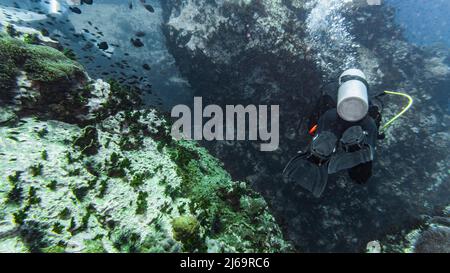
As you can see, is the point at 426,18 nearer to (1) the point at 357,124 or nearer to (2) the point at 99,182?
(1) the point at 357,124

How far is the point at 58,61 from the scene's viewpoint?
7086mm

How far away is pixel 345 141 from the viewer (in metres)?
4.52

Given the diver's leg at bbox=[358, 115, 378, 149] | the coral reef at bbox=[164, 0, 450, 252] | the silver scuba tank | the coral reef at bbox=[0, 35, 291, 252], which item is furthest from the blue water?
the coral reef at bbox=[0, 35, 291, 252]

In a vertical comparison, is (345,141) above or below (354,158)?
above

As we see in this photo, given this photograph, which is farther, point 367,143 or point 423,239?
point 423,239

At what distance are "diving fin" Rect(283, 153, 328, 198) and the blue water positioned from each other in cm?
3110

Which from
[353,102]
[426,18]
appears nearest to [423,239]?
[353,102]

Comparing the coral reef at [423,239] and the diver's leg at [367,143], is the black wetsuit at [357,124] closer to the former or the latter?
the diver's leg at [367,143]

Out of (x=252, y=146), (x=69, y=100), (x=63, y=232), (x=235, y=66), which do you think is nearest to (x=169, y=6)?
(x=235, y=66)

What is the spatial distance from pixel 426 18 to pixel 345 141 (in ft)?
136

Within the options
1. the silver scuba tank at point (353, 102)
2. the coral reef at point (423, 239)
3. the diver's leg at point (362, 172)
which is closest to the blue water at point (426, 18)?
the coral reef at point (423, 239)

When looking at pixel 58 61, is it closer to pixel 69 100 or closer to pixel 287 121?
pixel 69 100

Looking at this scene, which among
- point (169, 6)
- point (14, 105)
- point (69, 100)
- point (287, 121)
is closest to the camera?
point (14, 105)
